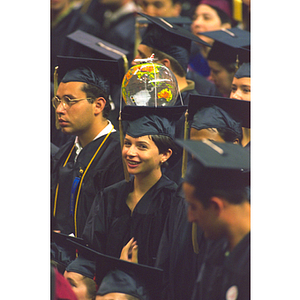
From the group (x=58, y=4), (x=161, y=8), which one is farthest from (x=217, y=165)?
(x=58, y=4)

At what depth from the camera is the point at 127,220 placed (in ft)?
9.43

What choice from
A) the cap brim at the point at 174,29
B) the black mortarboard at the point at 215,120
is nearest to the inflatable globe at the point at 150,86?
the black mortarboard at the point at 215,120

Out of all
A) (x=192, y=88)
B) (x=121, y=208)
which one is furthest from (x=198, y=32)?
(x=121, y=208)

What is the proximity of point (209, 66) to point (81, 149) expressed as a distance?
0.96m

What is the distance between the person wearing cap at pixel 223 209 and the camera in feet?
8.28

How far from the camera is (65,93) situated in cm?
304

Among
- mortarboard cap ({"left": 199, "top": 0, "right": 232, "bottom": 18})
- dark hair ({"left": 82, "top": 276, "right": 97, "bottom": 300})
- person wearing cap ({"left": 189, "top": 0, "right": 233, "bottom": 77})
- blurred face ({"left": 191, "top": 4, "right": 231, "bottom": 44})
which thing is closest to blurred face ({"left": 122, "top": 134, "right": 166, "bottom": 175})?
dark hair ({"left": 82, "top": 276, "right": 97, "bottom": 300})

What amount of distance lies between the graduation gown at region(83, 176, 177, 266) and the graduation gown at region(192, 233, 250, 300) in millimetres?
330

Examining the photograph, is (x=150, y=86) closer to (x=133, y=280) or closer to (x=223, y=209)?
(x=223, y=209)

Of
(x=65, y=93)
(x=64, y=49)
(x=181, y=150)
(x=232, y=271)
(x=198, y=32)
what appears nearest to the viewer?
(x=232, y=271)

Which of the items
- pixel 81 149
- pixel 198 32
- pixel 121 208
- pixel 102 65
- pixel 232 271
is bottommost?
pixel 232 271

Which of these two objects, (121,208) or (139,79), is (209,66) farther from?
(121,208)

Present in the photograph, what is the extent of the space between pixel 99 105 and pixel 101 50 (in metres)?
0.38

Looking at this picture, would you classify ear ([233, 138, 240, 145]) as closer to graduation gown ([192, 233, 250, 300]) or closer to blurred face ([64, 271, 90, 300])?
graduation gown ([192, 233, 250, 300])
